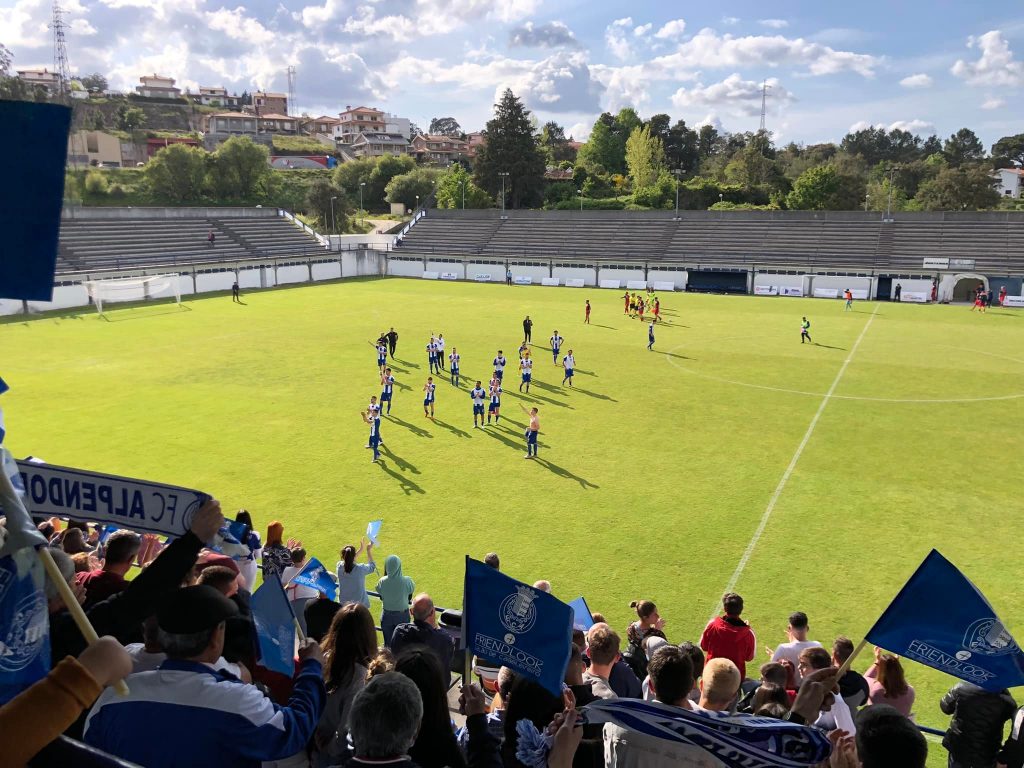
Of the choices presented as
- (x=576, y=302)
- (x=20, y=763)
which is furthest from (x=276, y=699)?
(x=576, y=302)

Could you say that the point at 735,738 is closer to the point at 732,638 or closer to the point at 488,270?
the point at 732,638

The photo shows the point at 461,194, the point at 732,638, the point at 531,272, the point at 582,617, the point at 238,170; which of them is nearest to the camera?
the point at 732,638

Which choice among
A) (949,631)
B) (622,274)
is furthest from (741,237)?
(949,631)

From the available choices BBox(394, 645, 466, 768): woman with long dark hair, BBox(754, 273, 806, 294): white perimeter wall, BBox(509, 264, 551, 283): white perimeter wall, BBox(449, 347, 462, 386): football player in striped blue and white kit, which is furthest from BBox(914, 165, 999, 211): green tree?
BBox(394, 645, 466, 768): woman with long dark hair

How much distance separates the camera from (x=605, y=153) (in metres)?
97.4

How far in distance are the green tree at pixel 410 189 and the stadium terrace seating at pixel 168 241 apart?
2732 centimetres

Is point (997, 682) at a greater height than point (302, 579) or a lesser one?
greater

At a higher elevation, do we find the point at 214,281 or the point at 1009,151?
the point at 1009,151

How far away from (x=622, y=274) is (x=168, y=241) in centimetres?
3482

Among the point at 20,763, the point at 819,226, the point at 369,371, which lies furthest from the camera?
the point at 819,226

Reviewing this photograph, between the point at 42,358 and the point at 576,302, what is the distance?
97.2ft

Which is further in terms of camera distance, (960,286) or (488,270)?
Result: (488,270)

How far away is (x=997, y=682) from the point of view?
4652 millimetres

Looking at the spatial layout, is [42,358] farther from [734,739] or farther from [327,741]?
[734,739]
